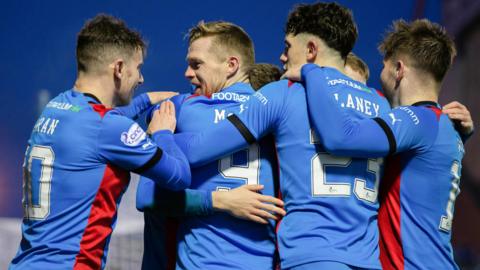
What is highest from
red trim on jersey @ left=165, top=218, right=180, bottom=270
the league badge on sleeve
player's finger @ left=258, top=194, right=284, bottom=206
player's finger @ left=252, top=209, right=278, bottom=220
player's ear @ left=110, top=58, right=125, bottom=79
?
player's ear @ left=110, top=58, right=125, bottom=79

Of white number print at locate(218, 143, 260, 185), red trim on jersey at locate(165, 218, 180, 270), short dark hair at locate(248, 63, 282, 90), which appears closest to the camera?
white number print at locate(218, 143, 260, 185)

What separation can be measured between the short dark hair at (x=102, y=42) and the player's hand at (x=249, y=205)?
83 cm

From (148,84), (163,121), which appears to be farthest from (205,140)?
(148,84)

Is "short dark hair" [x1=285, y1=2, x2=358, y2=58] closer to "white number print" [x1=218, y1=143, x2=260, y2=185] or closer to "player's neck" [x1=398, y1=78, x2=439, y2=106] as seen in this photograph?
"player's neck" [x1=398, y1=78, x2=439, y2=106]

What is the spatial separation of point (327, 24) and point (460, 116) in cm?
78

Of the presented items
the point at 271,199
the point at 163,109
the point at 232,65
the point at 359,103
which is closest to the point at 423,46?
the point at 359,103

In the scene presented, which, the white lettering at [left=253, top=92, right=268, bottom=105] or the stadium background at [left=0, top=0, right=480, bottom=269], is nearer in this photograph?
the white lettering at [left=253, top=92, right=268, bottom=105]

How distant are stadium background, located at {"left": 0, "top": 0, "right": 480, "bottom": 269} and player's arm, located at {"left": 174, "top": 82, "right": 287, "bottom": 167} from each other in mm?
2880

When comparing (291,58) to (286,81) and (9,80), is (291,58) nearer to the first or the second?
(286,81)

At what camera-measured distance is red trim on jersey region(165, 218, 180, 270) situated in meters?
3.36

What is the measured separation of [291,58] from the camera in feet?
10.4

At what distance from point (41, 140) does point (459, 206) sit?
4.64 m

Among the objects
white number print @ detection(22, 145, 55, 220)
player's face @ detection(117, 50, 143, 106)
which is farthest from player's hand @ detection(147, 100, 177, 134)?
white number print @ detection(22, 145, 55, 220)

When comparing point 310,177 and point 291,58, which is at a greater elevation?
point 291,58
